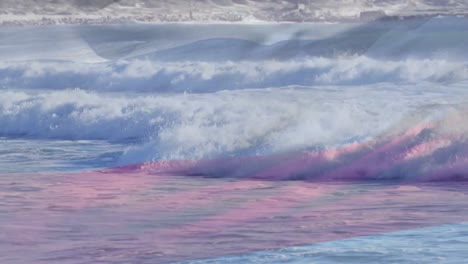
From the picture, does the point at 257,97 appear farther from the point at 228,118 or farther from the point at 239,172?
the point at 239,172

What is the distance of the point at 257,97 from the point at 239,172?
7.33 metres

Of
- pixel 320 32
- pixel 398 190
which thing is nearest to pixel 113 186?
pixel 398 190

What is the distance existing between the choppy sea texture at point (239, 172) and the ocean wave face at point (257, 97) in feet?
0.10

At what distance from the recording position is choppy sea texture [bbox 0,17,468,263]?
5.94 m

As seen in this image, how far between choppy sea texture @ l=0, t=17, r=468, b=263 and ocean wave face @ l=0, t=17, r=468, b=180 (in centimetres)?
3

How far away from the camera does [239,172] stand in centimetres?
899

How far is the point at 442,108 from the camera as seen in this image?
1045 cm

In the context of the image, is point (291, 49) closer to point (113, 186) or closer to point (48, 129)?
point (48, 129)

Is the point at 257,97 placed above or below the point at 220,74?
above
